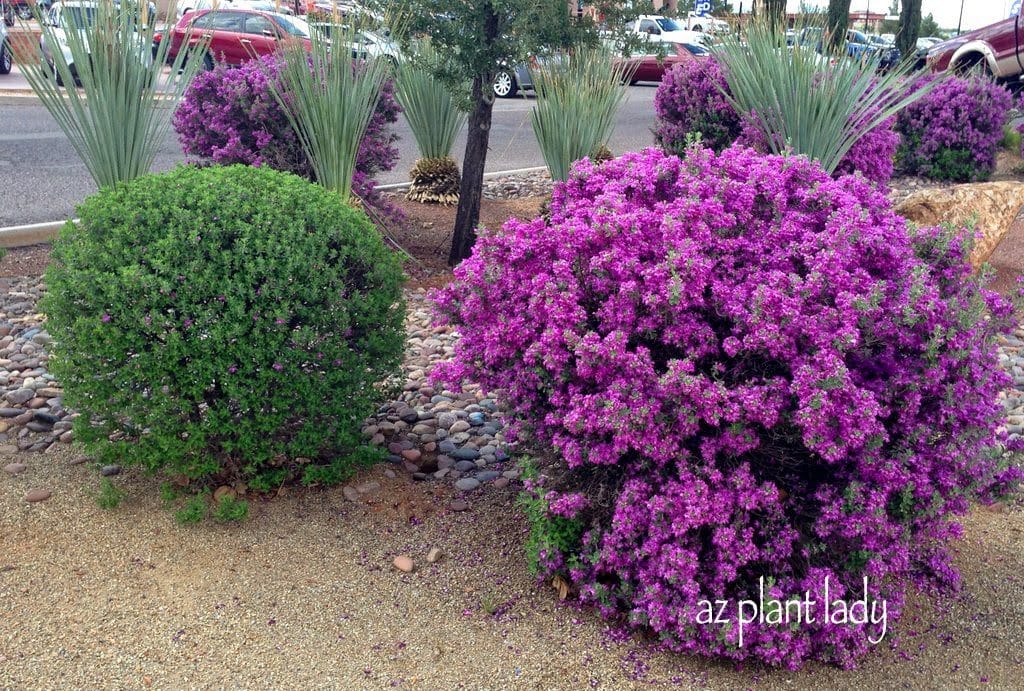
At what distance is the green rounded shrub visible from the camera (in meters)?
3.55

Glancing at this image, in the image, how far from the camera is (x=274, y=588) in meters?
3.42

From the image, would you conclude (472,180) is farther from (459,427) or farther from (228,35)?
(228,35)

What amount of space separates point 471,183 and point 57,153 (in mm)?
6104

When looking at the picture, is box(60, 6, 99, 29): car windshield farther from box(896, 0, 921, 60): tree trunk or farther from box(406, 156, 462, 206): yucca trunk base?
box(896, 0, 921, 60): tree trunk

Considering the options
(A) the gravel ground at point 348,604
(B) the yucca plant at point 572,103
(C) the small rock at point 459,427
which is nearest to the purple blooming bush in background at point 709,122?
(B) the yucca plant at point 572,103

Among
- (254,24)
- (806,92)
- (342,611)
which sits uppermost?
(254,24)

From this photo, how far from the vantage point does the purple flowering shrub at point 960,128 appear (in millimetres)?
11430

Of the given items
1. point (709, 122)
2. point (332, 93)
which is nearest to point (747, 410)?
point (332, 93)

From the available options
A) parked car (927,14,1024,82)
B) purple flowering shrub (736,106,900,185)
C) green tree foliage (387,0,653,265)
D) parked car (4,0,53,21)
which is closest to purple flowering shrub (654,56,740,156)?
purple flowering shrub (736,106,900,185)

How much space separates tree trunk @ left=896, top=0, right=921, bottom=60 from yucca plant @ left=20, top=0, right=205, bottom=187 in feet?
59.0

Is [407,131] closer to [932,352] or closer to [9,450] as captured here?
[9,450]

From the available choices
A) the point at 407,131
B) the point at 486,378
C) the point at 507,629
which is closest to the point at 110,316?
the point at 486,378

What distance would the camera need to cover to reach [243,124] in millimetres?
7195

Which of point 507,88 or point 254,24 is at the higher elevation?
point 254,24
